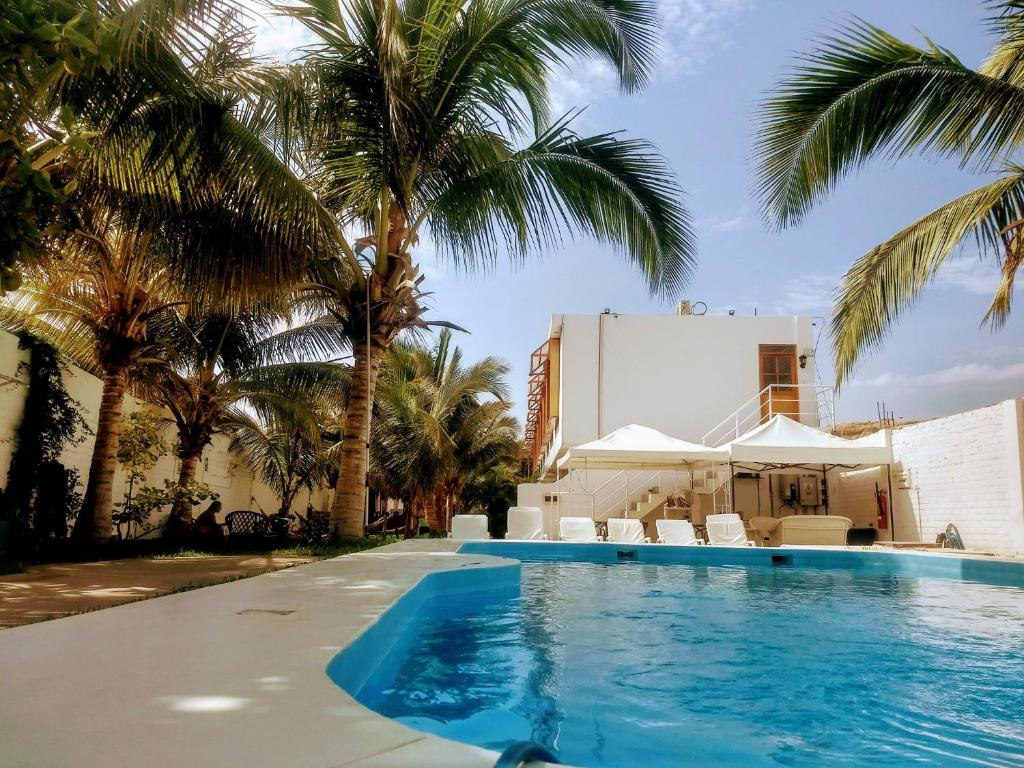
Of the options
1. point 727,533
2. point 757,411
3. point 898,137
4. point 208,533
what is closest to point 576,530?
point 727,533

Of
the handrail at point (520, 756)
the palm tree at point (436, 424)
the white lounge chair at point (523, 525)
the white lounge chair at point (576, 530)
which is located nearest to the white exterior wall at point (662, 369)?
the palm tree at point (436, 424)

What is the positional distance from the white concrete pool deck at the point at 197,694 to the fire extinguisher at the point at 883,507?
13198 mm

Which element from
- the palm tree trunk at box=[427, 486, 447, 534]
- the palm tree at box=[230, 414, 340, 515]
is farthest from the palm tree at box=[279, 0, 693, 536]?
the palm tree trunk at box=[427, 486, 447, 534]

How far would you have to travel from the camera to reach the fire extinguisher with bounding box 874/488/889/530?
46.3 feet

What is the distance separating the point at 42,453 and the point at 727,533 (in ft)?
34.3

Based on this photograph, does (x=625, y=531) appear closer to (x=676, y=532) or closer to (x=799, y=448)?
(x=676, y=532)

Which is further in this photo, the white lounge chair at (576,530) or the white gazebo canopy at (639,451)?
the white gazebo canopy at (639,451)

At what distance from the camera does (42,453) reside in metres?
9.29

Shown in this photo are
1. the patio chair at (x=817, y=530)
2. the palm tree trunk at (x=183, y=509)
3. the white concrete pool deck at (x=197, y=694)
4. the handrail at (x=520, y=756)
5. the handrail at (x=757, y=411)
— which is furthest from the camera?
the handrail at (x=757, y=411)

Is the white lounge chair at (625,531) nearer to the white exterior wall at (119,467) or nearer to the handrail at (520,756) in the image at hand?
the white exterior wall at (119,467)

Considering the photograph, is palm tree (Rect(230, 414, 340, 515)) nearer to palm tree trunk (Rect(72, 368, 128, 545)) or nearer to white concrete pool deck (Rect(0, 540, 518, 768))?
palm tree trunk (Rect(72, 368, 128, 545))

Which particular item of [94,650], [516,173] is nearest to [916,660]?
[94,650]

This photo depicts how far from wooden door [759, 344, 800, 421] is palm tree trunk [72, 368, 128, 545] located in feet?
51.7

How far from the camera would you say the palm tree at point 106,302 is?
8711mm
